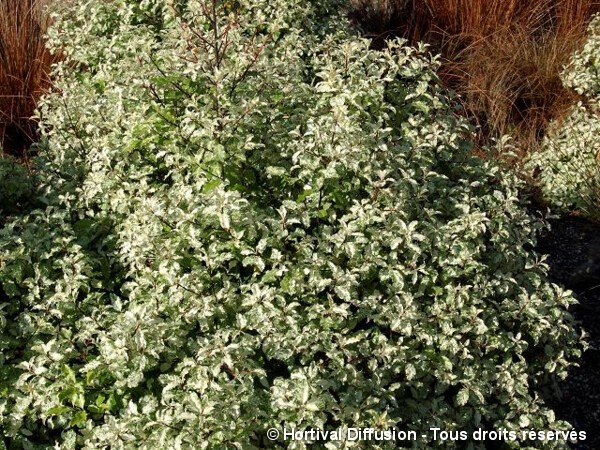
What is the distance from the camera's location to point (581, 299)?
432cm

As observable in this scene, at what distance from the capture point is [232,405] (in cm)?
244

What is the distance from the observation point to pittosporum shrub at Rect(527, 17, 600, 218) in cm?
504

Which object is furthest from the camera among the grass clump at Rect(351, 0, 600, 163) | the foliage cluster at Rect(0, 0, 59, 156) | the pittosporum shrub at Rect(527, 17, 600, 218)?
the grass clump at Rect(351, 0, 600, 163)

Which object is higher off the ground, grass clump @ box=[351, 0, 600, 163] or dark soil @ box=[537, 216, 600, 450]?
grass clump @ box=[351, 0, 600, 163]

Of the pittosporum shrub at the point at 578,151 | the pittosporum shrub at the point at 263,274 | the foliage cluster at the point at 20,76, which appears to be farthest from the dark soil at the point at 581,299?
the foliage cluster at the point at 20,76

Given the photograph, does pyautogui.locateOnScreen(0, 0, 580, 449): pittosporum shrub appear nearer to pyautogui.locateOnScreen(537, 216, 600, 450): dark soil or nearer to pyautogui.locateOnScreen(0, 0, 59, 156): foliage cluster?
pyautogui.locateOnScreen(537, 216, 600, 450): dark soil

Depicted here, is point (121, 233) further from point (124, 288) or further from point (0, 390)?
point (0, 390)

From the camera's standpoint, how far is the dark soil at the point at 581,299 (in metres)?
3.64

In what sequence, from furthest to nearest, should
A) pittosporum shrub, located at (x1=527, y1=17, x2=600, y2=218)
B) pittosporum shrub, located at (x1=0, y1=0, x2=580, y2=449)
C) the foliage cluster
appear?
1. the foliage cluster
2. pittosporum shrub, located at (x1=527, y1=17, x2=600, y2=218)
3. pittosporum shrub, located at (x1=0, y1=0, x2=580, y2=449)

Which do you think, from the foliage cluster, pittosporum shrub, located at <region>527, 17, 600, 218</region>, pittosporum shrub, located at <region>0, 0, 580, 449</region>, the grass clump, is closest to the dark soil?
pittosporum shrub, located at <region>527, 17, 600, 218</region>

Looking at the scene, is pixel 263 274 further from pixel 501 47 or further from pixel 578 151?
pixel 501 47

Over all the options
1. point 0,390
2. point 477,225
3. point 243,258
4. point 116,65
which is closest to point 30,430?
point 0,390

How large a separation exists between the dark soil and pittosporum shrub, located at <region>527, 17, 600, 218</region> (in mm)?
166

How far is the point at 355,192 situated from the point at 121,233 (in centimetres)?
101
